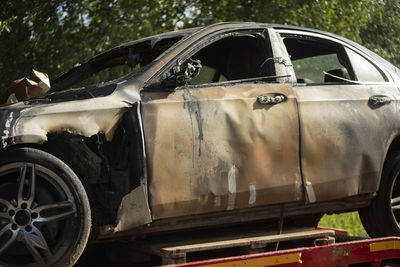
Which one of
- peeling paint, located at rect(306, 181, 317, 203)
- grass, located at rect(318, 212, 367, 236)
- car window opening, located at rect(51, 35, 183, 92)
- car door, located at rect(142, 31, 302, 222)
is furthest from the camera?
grass, located at rect(318, 212, 367, 236)

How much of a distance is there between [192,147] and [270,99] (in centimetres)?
74

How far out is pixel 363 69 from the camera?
5.25 m

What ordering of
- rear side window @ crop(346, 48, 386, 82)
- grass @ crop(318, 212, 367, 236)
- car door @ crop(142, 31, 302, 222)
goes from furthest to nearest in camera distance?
grass @ crop(318, 212, 367, 236) < rear side window @ crop(346, 48, 386, 82) < car door @ crop(142, 31, 302, 222)

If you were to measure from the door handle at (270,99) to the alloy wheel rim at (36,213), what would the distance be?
151cm

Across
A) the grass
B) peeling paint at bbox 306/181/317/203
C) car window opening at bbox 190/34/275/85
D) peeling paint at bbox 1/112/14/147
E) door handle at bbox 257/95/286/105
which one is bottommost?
the grass

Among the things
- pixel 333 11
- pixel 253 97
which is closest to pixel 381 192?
pixel 253 97

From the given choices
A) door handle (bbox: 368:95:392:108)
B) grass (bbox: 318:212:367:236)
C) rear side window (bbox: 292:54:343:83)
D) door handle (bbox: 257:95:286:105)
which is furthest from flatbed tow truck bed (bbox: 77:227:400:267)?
grass (bbox: 318:212:367:236)

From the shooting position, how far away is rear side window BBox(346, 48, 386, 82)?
5211mm

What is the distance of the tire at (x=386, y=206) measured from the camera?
4.94 metres

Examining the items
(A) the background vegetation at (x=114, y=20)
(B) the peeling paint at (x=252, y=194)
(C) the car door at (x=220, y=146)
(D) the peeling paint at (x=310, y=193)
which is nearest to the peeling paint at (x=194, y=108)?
(C) the car door at (x=220, y=146)

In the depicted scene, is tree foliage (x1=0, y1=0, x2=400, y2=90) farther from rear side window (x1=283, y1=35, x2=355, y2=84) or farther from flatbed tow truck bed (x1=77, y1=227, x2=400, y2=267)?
flatbed tow truck bed (x1=77, y1=227, x2=400, y2=267)

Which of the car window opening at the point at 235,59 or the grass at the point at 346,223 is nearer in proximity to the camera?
the car window opening at the point at 235,59

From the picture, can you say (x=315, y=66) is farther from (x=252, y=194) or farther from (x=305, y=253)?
(x=305, y=253)

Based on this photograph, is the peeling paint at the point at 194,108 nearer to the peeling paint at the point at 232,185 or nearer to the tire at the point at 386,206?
the peeling paint at the point at 232,185
